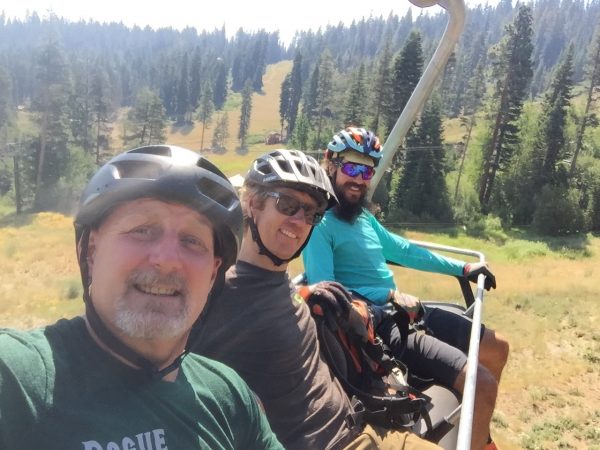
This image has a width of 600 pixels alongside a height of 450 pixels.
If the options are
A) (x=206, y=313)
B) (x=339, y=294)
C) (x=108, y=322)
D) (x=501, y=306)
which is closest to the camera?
(x=108, y=322)

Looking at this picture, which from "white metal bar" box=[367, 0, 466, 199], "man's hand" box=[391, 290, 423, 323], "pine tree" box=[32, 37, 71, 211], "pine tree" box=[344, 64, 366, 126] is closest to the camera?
"man's hand" box=[391, 290, 423, 323]

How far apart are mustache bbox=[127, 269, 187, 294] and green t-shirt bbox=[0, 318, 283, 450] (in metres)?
0.20

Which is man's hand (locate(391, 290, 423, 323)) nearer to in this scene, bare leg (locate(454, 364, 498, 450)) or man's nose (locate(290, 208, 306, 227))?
bare leg (locate(454, 364, 498, 450))

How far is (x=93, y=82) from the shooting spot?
6594cm

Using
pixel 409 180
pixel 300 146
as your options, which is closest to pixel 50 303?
pixel 409 180

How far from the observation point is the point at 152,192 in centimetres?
163

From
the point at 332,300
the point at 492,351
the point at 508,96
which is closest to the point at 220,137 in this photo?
the point at 508,96

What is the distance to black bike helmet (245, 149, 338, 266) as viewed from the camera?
8.48 feet

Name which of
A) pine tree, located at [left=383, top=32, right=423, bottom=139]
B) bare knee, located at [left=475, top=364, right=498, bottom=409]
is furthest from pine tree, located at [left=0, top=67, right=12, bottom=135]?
bare knee, located at [left=475, top=364, right=498, bottom=409]

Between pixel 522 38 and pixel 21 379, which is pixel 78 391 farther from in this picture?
pixel 522 38

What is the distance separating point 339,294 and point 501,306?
30.9 feet

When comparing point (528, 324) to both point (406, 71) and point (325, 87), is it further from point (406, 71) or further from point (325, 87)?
point (325, 87)

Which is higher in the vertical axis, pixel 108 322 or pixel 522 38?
pixel 522 38

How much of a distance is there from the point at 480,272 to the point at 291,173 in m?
2.24
